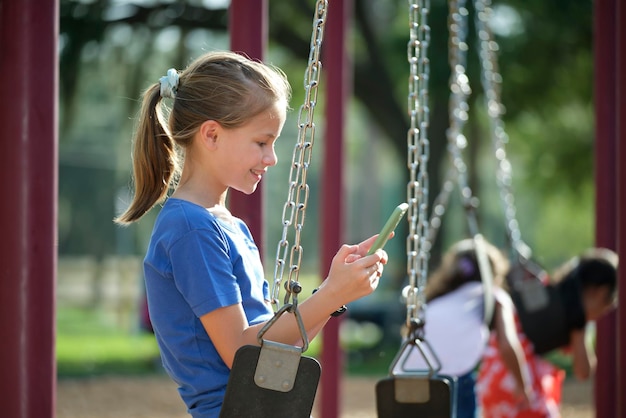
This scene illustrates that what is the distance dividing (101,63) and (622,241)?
9.60 meters

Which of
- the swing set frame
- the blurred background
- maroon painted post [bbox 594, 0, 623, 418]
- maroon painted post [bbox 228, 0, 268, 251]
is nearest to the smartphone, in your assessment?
the swing set frame

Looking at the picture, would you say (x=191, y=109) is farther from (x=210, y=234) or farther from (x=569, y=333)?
(x=569, y=333)

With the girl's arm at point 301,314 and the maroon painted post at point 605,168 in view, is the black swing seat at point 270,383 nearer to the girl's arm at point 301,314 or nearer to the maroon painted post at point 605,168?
the girl's arm at point 301,314

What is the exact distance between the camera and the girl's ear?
6.20 ft

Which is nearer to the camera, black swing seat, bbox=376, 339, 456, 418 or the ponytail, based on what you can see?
the ponytail

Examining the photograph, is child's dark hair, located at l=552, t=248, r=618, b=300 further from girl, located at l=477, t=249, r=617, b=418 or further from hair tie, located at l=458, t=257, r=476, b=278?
hair tie, located at l=458, t=257, r=476, b=278

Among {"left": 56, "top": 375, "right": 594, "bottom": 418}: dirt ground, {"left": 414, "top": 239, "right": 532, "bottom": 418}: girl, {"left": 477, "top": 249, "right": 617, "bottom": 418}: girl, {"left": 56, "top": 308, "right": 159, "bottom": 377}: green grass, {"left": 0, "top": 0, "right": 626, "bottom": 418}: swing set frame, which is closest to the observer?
{"left": 0, "top": 0, "right": 626, "bottom": 418}: swing set frame

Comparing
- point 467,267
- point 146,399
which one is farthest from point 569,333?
point 146,399

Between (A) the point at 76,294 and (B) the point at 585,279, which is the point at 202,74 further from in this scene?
(A) the point at 76,294

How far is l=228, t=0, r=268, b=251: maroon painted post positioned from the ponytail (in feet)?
2.67

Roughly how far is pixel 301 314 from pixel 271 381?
14 cm

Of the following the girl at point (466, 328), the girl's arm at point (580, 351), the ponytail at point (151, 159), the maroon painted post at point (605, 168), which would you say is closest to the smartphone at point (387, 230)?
the ponytail at point (151, 159)

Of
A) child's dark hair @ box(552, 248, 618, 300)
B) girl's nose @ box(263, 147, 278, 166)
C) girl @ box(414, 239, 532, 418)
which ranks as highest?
girl's nose @ box(263, 147, 278, 166)

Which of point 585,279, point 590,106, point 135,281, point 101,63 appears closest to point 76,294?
point 135,281
